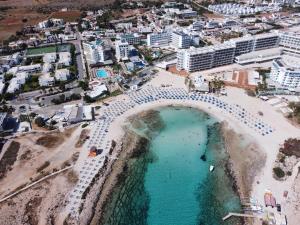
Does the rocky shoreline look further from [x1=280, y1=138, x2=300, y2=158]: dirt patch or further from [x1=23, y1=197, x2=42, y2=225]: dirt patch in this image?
[x1=23, y1=197, x2=42, y2=225]: dirt patch

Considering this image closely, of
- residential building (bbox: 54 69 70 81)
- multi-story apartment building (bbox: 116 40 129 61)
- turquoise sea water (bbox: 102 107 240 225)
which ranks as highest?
multi-story apartment building (bbox: 116 40 129 61)

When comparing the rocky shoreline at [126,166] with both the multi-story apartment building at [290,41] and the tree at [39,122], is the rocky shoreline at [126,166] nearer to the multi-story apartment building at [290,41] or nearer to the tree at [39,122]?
the tree at [39,122]

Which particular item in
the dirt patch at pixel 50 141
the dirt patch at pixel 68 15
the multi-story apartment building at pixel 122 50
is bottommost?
the dirt patch at pixel 50 141

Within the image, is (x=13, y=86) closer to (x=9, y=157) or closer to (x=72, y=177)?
(x=9, y=157)

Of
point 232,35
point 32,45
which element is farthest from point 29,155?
point 232,35

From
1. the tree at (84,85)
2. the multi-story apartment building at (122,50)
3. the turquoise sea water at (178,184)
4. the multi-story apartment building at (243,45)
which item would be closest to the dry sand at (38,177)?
the turquoise sea water at (178,184)

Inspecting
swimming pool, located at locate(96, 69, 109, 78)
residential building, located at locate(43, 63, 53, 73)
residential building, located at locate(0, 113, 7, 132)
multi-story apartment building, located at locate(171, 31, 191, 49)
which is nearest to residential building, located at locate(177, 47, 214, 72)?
multi-story apartment building, located at locate(171, 31, 191, 49)

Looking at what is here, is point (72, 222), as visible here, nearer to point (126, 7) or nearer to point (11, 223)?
point (11, 223)
